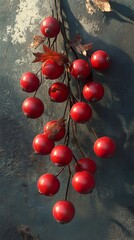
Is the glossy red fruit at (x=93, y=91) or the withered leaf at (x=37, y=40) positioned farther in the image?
the withered leaf at (x=37, y=40)

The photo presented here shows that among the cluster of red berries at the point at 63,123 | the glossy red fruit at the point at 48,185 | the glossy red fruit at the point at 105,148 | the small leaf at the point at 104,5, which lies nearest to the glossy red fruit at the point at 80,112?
the cluster of red berries at the point at 63,123

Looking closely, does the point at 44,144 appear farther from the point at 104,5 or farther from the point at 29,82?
the point at 104,5

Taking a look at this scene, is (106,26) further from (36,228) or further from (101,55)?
(36,228)

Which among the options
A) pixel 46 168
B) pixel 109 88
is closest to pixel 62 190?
pixel 46 168

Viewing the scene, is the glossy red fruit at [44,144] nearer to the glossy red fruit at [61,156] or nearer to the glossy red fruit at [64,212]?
the glossy red fruit at [61,156]

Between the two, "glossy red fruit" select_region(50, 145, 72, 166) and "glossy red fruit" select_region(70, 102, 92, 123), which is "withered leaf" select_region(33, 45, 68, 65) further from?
"glossy red fruit" select_region(50, 145, 72, 166)

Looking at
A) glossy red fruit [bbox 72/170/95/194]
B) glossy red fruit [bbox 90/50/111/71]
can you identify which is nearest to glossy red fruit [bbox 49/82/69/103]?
glossy red fruit [bbox 90/50/111/71]

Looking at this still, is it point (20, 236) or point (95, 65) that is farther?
point (20, 236)
